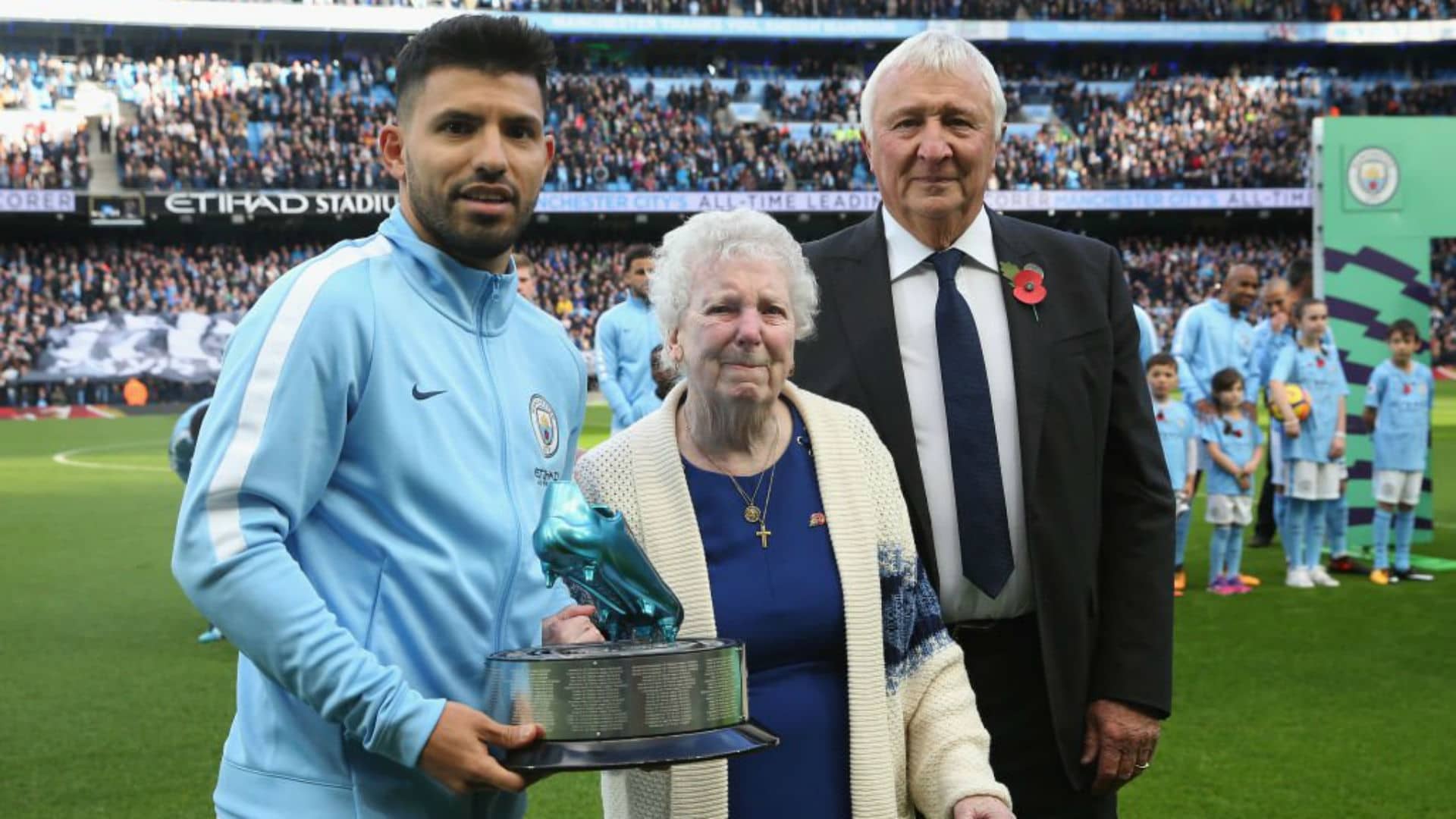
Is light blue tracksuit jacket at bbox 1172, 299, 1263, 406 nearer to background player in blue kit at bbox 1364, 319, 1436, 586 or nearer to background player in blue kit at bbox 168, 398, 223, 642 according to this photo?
background player in blue kit at bbox 1364, 319, 1436, 586

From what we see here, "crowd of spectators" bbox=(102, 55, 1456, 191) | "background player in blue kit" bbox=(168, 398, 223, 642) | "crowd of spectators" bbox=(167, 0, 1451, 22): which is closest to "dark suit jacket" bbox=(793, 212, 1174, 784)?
"background player in blue kit" bbox=(168, 398, 223, 642)

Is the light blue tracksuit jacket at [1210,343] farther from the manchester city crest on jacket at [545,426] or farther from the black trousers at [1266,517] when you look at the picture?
the manchester city crest on jacket at [545,426]

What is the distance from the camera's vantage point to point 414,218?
214 centimetres

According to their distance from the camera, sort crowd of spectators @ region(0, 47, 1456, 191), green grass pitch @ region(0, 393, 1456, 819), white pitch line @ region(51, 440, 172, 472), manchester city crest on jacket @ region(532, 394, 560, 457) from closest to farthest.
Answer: manchester city crest on jacket @ region(532, 394, 560, 457), green grass pitch @ region(0, 393, 1456, 819), white pitch line @ region(51, 440, 172, 472), crowd of spectators @ region(0, 47, 1456, 191)

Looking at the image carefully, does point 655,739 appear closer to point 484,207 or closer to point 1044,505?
point 484,207

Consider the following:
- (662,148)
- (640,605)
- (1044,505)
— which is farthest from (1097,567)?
(662,148)

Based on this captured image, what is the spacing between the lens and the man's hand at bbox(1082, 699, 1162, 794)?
281 centimetres

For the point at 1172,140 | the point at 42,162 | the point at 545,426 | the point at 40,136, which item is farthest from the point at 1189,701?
the point at 1172,140

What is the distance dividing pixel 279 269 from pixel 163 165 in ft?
13.3

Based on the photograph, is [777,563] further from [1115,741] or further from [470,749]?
[1115,741]

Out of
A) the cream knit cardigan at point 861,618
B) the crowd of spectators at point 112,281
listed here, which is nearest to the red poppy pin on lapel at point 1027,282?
the cream knit cardigan at point 861,618

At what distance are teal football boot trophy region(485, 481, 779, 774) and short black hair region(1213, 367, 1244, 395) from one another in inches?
312

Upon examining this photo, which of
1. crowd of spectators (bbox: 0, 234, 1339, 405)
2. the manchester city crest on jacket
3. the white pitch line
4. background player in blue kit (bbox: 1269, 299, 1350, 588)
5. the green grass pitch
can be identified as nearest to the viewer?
the manchester city crest on jacket

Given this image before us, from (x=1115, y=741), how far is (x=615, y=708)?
4.53ft
